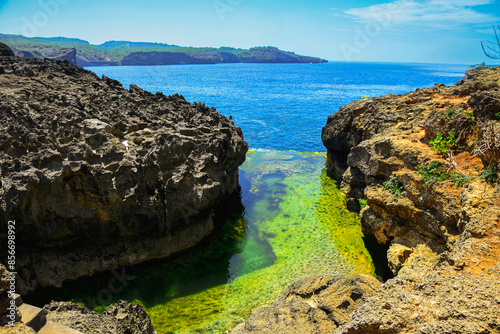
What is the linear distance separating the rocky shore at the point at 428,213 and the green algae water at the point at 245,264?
2.20 meters

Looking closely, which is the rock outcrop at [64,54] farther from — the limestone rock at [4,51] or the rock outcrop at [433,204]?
the rock outcrop at [433,204]

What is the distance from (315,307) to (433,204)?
663cm

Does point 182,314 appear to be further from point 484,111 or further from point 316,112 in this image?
point 316,112

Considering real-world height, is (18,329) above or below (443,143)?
below

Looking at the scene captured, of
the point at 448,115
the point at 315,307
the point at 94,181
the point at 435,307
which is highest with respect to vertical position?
the point at 448,115

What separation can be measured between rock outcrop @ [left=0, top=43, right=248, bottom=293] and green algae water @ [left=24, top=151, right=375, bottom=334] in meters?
1.09

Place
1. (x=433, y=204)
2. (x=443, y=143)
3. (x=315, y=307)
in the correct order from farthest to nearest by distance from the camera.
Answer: (x=443, y=143) → (x=433, y=204) → (x=315, y=307)

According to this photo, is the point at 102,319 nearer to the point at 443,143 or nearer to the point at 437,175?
the point at 437,175

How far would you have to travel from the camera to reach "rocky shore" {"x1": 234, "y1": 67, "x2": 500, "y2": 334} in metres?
5.42

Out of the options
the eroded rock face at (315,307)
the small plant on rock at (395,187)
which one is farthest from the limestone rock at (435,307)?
the small plant on rock at (395,187)

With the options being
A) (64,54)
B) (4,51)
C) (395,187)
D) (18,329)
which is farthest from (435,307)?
(64,54)

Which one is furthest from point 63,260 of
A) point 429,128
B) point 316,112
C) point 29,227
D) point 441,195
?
point 316,112

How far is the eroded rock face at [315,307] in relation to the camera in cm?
766

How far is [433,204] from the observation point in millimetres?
11742
